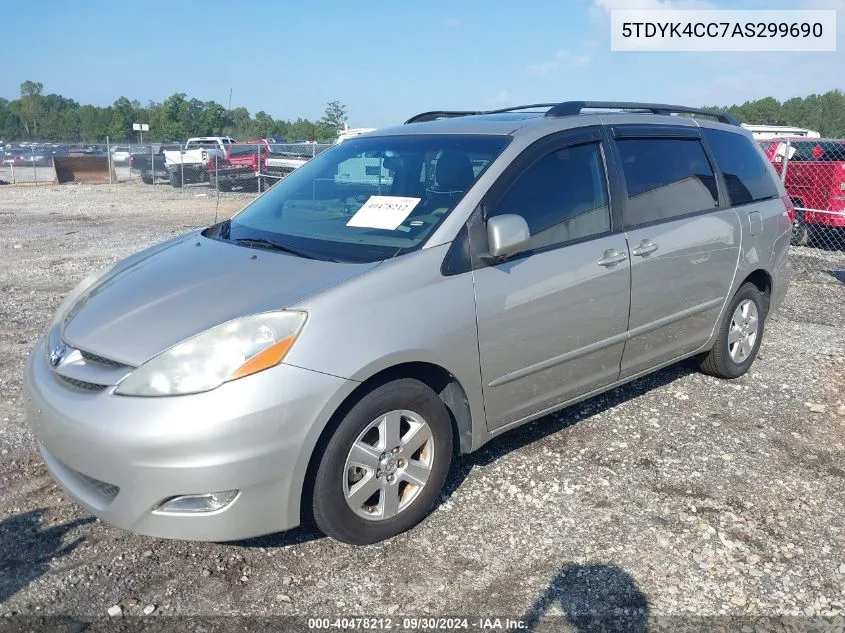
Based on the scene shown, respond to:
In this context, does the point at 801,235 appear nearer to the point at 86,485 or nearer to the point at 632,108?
the point at 632,108

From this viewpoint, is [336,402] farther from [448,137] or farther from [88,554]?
[448,137]

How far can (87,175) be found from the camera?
27.7 m

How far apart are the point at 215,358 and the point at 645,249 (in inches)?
98.3

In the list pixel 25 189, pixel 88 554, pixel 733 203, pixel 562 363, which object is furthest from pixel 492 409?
pixel 25 189

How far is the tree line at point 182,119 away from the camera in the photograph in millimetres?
62188

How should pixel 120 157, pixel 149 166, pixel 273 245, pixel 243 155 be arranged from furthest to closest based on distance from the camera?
pixel 120 157
pixel 149 166
pixel 243 155
pixel 273 245

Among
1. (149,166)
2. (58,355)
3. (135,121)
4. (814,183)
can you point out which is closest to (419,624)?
(58,355)

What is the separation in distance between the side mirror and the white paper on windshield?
441 millimetres

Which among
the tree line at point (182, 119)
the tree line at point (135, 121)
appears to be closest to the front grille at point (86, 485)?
the tree line at point (182, 119)

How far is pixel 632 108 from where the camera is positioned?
14.7 ft

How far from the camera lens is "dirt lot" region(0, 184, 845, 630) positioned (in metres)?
2.78

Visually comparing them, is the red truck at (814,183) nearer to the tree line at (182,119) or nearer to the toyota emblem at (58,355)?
the toyota emblem at (58,355)

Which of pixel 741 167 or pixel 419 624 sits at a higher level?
→ pixel 741 167

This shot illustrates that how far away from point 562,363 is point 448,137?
134 cm
